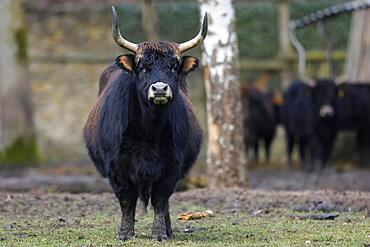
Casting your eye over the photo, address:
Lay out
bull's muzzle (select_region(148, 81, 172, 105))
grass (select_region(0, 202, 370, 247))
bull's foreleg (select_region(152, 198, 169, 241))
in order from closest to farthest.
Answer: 1. bull's muzzle (select_region(148, 81, 172, 105))
2. grass (select_region(0, 202, 370, 247))
3. bull's foreleg (select_region(152, 198, 169, 241))

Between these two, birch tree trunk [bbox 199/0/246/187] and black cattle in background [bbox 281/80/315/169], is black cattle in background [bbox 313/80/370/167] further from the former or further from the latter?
birch tree trunk [bbox 199/0/246/187]

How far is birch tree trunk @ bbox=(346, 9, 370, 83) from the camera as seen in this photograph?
79.9ft

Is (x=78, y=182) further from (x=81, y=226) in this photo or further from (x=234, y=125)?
(x=81, y=226)

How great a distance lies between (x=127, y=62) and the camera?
31.0 ft

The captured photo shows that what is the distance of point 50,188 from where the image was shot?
51.4ft

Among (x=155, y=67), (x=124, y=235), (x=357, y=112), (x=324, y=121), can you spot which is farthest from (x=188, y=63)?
(x=357, y=112)

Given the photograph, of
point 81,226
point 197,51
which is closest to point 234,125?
point 81,226

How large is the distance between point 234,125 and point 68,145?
12.8m

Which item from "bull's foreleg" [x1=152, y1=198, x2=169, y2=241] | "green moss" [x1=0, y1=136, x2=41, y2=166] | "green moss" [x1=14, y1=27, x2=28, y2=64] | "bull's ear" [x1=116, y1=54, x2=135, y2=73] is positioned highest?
"green moss" [x1=14, y1=27, x2=28, y2=64]

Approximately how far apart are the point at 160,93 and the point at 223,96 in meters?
5.19

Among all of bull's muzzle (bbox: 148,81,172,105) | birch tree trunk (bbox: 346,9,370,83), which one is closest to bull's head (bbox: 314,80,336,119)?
birch tree trunk (bbox: 346,9,370,83)

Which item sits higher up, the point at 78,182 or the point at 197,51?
the point at 197,51

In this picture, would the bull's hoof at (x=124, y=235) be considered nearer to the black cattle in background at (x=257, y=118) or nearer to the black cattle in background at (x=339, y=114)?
the black cattle in background at (x=339, y=114)

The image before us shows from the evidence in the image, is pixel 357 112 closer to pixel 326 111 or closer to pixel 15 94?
pixel 326 111
